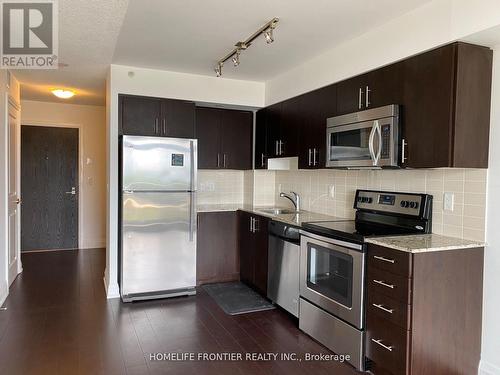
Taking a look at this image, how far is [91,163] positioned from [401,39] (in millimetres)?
5385

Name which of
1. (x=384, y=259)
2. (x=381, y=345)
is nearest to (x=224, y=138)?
(x=384, y=259)

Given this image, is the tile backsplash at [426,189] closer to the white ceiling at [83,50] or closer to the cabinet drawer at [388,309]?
the cabinet drawer at [388,309]

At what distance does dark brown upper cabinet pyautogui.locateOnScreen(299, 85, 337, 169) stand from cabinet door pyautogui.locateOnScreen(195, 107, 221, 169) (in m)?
1.28

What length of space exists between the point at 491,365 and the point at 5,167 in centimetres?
463

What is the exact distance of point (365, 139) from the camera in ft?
9.15

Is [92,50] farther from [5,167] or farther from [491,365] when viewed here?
[491,365]

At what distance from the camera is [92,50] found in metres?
3.36

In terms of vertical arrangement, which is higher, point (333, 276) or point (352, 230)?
point (352, 230)

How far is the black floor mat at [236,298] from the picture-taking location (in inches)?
141

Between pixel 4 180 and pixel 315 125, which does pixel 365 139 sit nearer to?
pixel 315 125

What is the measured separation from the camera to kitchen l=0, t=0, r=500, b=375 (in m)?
2.28

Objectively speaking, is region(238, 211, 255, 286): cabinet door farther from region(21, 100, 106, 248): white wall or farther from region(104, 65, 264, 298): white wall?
region(21, 100, 106, 248): white wall

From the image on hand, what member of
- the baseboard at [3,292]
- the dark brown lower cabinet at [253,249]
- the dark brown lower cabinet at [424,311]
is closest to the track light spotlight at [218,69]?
the dark brown lower cabinet at [253,249]

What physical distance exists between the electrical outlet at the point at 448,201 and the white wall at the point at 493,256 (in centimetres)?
23
